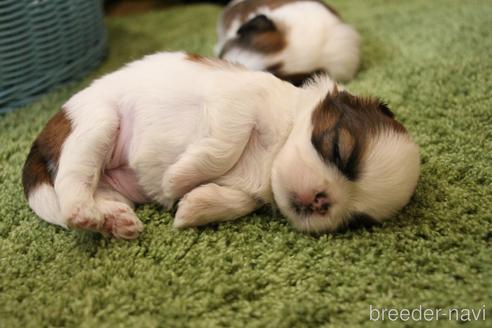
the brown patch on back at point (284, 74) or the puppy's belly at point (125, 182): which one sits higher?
the brown patch on back at point (284, 74)

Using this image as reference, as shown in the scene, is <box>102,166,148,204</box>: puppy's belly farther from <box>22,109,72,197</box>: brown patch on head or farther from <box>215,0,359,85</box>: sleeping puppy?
<box>215,0,359,85</box>: sleeping puppy

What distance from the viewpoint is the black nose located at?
145cm

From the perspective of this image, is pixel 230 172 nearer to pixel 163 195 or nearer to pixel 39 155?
pixel 163 195

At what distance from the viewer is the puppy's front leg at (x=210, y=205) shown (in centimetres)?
155

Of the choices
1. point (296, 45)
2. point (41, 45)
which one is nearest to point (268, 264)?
point (296, 45)

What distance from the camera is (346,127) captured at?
148 centimetres

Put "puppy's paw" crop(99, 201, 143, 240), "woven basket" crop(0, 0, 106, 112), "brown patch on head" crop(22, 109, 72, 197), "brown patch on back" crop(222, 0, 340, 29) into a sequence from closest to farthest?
"puppy's paw" crop(99, 201, 143, 240) < "brown patch on head" crop(22, 109, 72, 197) < "woven basket" crop(0, 0, 106, 112) < "brown patch on back" crop(222, 0, 340, 29)

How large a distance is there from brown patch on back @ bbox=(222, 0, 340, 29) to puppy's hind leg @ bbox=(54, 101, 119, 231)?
1858 millimetres

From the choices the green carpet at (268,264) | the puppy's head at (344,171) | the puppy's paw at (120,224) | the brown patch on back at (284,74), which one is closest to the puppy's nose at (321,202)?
the puppy's head at (344,171)

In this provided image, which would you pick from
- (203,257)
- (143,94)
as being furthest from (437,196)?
(143,94)

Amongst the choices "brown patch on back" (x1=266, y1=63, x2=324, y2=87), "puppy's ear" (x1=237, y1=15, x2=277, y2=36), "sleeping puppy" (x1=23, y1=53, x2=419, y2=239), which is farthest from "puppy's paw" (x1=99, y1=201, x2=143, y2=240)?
"puppy's ear" (x1=237, y1=15, x2=277, y2=36)

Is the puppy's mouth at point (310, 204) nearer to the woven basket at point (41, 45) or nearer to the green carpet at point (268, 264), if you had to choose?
the green carpet at point (268, 264)

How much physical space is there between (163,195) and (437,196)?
910 mm

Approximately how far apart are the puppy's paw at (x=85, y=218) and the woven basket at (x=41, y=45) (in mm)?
1344
